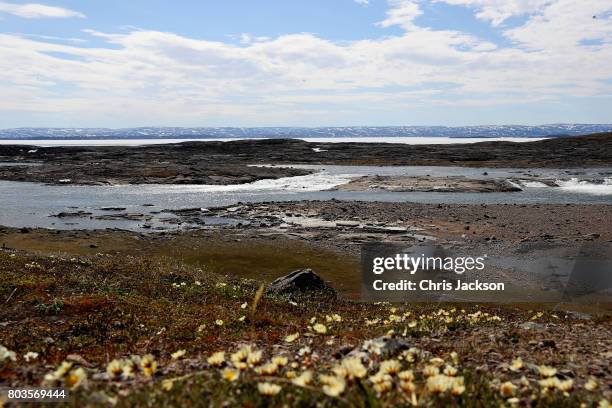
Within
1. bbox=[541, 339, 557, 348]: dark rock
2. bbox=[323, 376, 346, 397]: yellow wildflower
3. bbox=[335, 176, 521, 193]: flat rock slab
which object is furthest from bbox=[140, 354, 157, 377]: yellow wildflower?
bbox=[335, 176, 521, 193]: flat rock slab

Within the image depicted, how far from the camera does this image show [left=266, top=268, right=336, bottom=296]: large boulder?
15.7 meters

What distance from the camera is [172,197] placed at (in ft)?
178

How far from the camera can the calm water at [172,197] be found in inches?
1593

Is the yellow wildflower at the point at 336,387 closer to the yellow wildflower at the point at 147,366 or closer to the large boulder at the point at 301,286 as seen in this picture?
the yellow wildflower at the point at 147,366

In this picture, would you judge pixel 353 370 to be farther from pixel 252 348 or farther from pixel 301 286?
pixel 301 286

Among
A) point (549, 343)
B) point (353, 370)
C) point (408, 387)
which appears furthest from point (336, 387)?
point (549, 343)

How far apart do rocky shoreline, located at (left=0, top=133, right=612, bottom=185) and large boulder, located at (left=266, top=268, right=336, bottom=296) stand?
54.8 m

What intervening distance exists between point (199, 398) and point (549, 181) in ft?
226

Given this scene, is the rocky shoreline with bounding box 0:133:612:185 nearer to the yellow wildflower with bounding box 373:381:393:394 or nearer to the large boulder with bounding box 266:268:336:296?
the large boulder with bounding box 266:268:336:296

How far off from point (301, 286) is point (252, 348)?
31.5 ft

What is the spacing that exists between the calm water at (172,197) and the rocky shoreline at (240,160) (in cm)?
736

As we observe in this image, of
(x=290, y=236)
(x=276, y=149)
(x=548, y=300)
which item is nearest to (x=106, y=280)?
(x=548, y=300)

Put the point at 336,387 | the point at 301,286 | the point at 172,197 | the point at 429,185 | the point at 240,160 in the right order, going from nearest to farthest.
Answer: the point at 336,387 < the point at 301,286 < the point at 172,197 < the point at 429,185 < the point at 240,160

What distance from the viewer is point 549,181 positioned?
63969 millimetres
